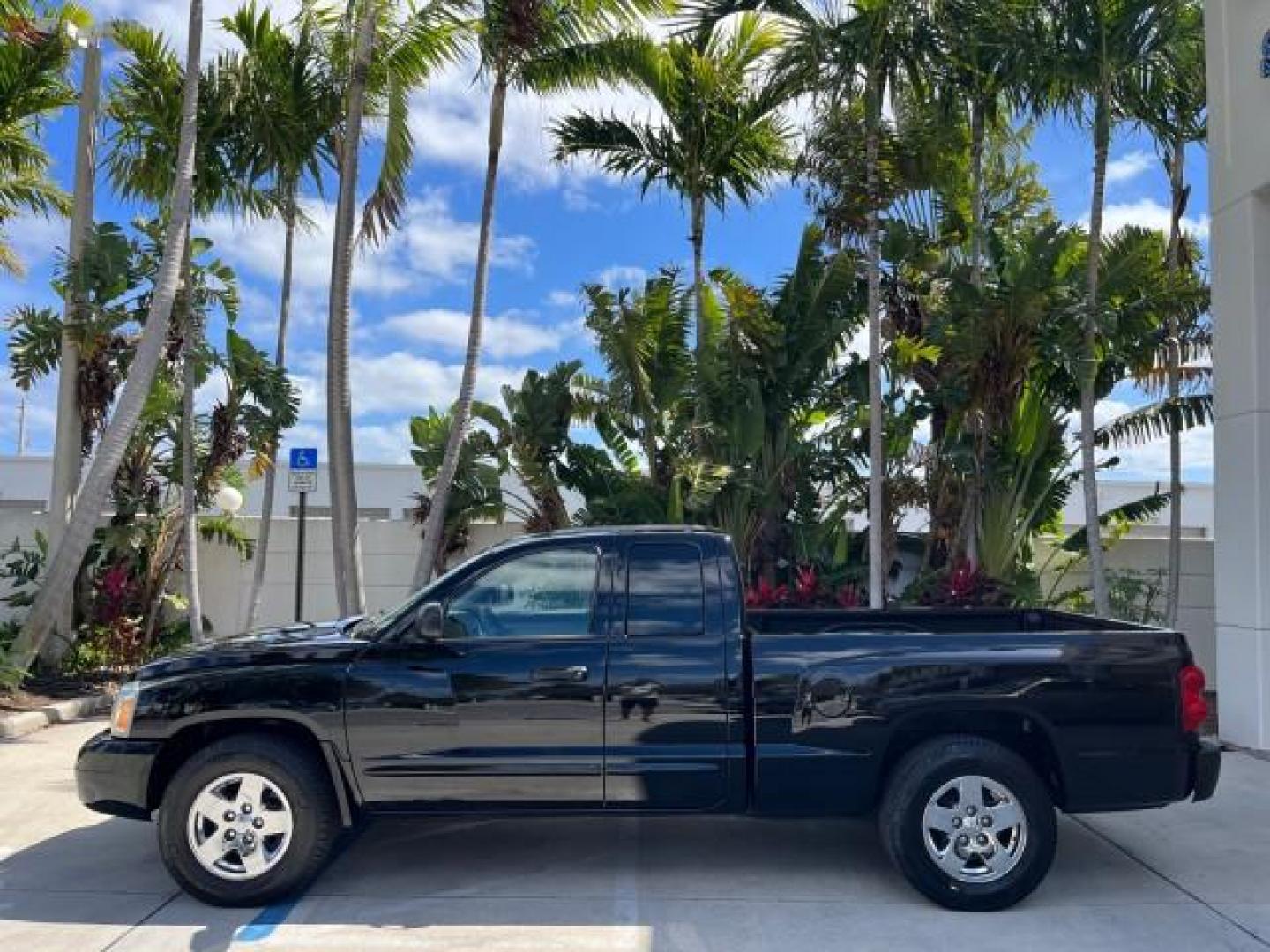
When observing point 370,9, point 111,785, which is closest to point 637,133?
point 370,9

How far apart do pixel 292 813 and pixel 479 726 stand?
1.03 meters

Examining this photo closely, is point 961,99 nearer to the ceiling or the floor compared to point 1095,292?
nearer to the ceiling

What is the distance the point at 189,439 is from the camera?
41.1ft

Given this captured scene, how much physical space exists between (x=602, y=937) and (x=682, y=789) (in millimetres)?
820

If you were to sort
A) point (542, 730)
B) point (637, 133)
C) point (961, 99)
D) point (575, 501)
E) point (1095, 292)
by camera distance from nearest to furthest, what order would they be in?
1. point (542, 730)
2. point (1095, 292)
3. point (961, 99)
4. point (637, 133)
5. point (575, 501)

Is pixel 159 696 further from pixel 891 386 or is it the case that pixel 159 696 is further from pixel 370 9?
pixel 891 386

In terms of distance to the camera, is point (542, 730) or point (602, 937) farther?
point (542, 730)

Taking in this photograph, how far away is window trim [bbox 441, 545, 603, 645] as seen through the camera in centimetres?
561

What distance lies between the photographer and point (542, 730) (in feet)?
18.1

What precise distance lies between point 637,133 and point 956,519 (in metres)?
6.13

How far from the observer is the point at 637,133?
44.8ft

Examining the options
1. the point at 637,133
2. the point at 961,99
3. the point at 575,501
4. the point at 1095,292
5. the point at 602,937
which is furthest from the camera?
the point at 575,501

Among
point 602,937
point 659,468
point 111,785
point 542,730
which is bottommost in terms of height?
point 602,937

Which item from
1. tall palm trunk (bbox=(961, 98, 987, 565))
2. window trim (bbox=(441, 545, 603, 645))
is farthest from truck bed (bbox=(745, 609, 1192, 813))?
tall palm trunk (bbox=(961, 98, 987, 565))
